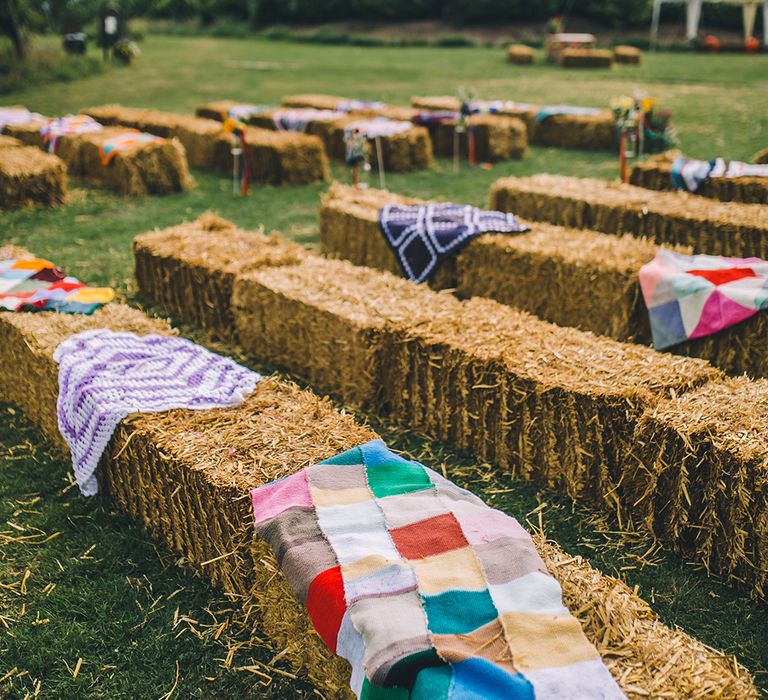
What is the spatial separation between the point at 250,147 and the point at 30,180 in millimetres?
3504

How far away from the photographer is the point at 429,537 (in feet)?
11.1

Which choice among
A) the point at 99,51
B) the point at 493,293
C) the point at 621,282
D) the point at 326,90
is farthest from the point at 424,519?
the point at 99,51

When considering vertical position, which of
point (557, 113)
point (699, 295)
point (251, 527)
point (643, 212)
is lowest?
point (251, 527)

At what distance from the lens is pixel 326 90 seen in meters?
25.5

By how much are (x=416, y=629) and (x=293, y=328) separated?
393 centimetres

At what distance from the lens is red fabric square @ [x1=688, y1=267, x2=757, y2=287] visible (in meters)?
6.33

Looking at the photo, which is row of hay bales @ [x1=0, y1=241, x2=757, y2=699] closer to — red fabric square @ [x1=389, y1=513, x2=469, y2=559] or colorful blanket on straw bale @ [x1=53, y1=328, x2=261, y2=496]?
colorful blanket on straw bale @ [x1=53, y1=328, x2=261, y2=496]

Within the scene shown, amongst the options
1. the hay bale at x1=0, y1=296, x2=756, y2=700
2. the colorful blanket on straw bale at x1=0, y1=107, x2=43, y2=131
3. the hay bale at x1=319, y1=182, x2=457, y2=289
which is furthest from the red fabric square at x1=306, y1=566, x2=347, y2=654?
the colorful blanket on straw bale at x1=0, y1=107, x2=43, y2=131

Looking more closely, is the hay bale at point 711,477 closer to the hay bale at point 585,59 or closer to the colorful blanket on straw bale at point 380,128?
the colorful blanket on straw bale at point 380,128

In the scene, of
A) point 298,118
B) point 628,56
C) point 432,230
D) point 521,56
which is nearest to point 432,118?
point 298,118

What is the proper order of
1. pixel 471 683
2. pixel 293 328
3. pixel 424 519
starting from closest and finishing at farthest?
pixel 471 683 < pixel 424 519 < pixel 293 328

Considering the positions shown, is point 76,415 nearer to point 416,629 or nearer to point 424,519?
point 424,519

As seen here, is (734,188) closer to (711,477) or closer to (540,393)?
(540,393)

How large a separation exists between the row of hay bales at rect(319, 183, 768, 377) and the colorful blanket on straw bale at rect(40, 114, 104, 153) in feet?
27.6
